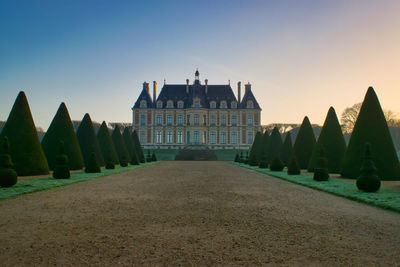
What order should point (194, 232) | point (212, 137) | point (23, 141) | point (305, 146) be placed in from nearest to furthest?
point (194, 232) → point (23, 141) → point (305, 146) → point (212, 137)

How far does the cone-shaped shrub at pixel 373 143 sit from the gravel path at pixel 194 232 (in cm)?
659

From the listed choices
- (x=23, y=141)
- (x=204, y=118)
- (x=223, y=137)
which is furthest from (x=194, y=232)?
(x=223, y=137)

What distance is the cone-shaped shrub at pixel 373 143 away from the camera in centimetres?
1352

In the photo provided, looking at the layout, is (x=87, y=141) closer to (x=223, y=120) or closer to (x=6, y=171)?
(x=6, y=171)

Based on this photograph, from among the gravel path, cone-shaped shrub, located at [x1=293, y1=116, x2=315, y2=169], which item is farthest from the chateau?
the gravel path

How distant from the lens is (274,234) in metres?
4.95

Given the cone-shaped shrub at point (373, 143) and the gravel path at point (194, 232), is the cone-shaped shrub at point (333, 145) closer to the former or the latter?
the cone-shaped shrub at point (373, 143)

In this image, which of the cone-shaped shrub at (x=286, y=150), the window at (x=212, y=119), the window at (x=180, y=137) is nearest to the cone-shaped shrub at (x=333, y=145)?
the cone-shaped shrub at (x=286, y=150)

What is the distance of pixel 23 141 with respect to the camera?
48.3 feet

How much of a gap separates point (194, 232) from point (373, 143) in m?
11.9

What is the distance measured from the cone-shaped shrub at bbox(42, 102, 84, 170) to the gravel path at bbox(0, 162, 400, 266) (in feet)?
33.8

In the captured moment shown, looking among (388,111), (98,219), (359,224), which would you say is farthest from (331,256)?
(388,111)

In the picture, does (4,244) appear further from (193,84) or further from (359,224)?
(193,84)

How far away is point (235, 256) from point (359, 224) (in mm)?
3166
